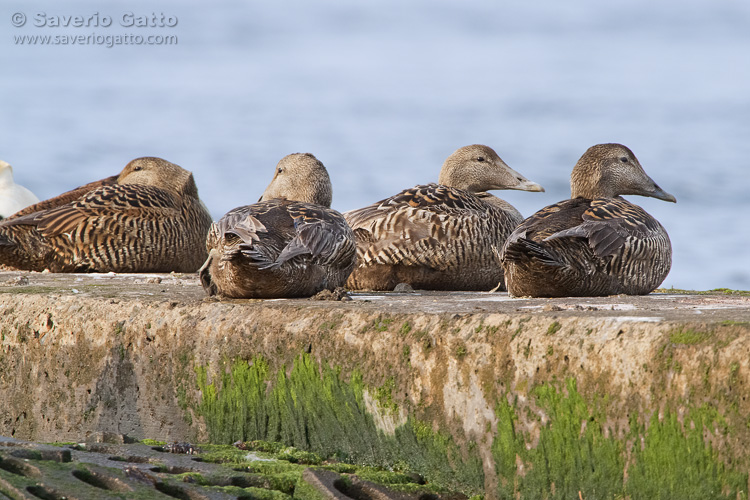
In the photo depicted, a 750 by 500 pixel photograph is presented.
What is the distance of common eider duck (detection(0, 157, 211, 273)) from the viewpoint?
8.97 metres

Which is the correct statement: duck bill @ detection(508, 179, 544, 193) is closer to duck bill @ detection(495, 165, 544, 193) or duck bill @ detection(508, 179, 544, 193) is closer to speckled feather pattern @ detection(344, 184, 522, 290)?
duck bill @ detection(495, 165, 544, 193)

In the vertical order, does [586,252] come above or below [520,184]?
below

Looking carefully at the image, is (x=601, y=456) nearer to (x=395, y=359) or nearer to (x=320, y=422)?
(x=395, y=359)

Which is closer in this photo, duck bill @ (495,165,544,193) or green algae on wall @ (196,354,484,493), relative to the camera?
green algae on wall @ (196,354,484,493)

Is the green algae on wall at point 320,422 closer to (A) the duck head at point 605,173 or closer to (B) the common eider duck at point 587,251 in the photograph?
(B) the common eider duck at point 587,251

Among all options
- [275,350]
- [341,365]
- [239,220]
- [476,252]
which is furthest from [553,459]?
[476,252]

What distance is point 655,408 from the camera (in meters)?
2.90

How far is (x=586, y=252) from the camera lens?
597 centimetres

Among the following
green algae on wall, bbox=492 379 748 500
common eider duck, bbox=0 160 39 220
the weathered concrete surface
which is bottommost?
green algae on wall, bbox=492 379 748 500

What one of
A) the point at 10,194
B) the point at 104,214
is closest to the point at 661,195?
the point at 104,214

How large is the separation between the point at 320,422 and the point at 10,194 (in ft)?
49.1

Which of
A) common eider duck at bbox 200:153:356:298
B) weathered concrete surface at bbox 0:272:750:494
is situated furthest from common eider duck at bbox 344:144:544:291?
weathered concrete surface at bbox 0:272:750:494

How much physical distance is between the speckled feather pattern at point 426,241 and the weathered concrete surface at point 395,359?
7.34 ft

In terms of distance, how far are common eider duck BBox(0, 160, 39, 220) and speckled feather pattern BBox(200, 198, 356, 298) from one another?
12.1m
